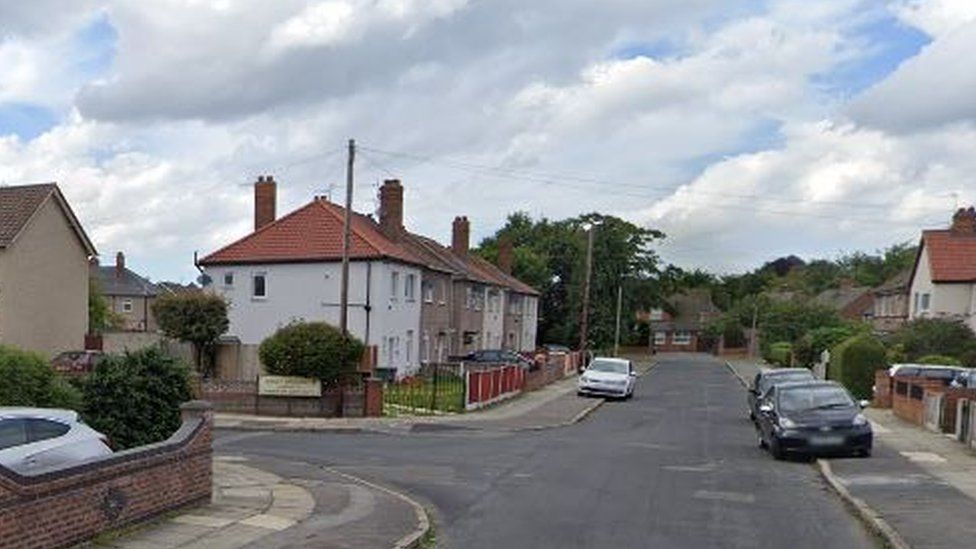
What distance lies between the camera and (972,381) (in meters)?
32.0

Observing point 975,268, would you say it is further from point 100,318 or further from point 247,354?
point 100,318

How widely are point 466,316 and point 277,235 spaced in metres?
14.9

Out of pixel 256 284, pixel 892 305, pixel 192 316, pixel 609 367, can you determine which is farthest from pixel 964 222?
pixel 192 316

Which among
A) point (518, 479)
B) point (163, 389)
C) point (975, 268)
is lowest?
point (518, 479)

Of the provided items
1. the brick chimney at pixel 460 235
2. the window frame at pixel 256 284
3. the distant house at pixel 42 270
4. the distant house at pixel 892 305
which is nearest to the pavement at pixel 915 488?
the window frame at pixel 256 284

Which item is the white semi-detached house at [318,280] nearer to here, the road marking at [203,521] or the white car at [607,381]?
the white car at [607,381]

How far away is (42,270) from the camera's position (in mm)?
43531

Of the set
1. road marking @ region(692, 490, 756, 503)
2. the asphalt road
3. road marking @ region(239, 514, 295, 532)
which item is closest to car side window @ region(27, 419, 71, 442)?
road marking @ region(239, 514, 295, 532)

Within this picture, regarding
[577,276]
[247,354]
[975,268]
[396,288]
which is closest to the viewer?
[247,354]

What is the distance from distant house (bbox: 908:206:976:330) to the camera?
61312 mm

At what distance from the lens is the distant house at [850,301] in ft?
347

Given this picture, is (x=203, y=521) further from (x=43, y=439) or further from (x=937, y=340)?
(x=937, y=340)

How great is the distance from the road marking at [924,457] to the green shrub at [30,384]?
1552cm

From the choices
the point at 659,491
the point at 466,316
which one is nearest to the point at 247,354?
the point at 466,316
